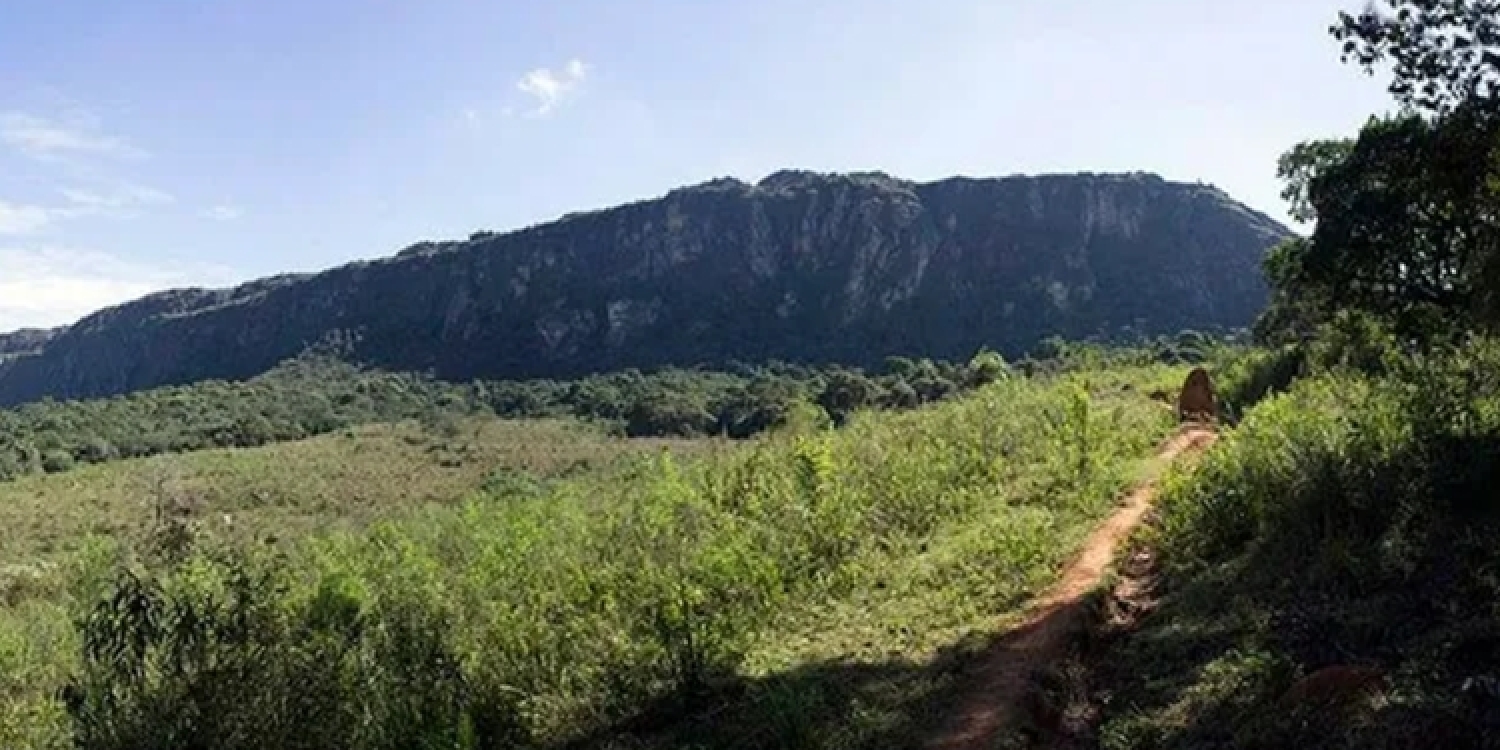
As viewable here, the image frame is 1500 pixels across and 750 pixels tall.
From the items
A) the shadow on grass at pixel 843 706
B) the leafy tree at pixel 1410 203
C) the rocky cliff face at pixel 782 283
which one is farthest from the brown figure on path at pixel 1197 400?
the rocky cliff face at pixel 782 283

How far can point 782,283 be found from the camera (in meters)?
126

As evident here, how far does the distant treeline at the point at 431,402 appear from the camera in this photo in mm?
54406

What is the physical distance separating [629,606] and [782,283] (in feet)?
378

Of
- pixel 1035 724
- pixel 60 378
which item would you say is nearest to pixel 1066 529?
pixel 1035 724

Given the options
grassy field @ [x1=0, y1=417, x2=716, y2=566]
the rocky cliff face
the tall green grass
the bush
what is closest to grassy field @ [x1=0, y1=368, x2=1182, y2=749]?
the bush

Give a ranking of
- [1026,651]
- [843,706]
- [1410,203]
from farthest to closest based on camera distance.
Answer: [1410,203] < [1026,651] < [843,706]

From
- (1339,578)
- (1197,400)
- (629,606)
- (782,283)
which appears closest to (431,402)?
(782,283)

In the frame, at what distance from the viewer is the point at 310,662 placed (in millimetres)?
9812

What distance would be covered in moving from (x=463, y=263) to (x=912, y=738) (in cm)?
14040

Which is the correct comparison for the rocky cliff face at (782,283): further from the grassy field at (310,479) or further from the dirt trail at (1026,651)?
the dirt trail at (1026,651)

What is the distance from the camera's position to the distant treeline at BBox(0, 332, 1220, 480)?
5441 cm

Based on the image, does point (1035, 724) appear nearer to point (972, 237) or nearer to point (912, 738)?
point (912, 738)

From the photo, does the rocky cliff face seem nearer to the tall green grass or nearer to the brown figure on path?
the brown figure on path

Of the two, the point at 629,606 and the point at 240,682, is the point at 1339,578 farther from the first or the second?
the point at 240,682
